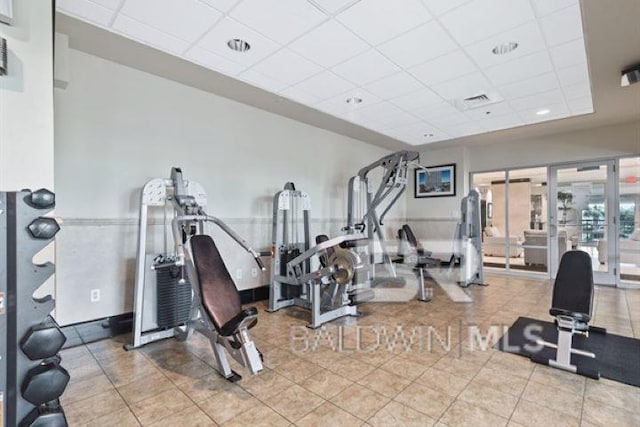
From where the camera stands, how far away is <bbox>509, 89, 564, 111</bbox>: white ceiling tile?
151 inches

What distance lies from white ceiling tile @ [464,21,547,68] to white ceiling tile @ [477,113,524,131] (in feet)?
6.19

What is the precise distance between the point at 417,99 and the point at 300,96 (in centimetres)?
148

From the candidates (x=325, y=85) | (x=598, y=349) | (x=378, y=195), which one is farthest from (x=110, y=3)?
(x=598, y=349)

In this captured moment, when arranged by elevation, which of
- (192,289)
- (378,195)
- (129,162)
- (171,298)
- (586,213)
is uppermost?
(129,162)

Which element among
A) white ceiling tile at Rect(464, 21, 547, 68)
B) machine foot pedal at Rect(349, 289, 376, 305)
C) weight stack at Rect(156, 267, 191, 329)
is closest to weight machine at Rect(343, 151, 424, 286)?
machine foot pedal at Rect(349, 289, 376, 305)

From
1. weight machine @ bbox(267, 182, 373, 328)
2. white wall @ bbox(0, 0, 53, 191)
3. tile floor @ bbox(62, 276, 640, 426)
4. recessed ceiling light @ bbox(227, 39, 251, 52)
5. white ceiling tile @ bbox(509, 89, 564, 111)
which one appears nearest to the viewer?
white wall @ bbox(0, 0, 53, 191)

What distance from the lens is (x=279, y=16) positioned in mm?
2352

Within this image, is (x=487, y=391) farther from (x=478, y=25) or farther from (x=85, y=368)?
(x=85, y=368)

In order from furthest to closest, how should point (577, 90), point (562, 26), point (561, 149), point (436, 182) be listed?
1. point (436, 182)
2. point (561, 149)
3. point (577, 90)
4. point (562, 26)

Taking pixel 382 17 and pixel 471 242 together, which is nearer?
pixel 382 17

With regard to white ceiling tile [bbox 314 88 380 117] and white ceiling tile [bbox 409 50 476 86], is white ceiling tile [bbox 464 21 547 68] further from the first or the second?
white ceiling tile [bbox 314 88 380 117]

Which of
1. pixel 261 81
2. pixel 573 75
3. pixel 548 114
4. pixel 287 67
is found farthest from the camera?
pixel 548 114

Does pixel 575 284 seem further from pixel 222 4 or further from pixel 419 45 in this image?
pixel 222 4

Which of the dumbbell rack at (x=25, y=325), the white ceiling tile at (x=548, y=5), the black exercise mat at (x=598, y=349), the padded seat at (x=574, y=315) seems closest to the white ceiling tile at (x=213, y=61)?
the dumbbell rack at (x=25, y=325)
